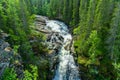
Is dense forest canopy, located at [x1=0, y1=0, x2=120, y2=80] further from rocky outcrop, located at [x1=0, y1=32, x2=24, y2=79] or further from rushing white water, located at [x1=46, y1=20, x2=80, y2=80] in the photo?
rocky outcrop, located at [x1=0, y1=32, x2=24, y2=79]

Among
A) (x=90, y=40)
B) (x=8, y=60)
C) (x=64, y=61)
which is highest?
(x=8, y=60)

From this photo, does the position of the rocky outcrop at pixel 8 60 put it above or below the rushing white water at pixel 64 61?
above

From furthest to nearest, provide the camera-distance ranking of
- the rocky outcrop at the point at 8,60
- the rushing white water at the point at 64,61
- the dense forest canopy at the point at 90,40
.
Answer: the rushing white water at the point at 64,61 < the dense forest canopy at the point at 90,40 < the rocky outcrop at the point at 8,60

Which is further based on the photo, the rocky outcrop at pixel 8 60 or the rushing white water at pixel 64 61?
the rushing white water at pixel 64 61

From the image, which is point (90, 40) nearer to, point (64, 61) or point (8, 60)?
point (64, 61)

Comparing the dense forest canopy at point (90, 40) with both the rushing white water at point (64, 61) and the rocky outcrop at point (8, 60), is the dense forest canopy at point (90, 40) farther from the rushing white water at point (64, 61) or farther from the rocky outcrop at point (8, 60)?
the rocky outcrop at point (8, 60)

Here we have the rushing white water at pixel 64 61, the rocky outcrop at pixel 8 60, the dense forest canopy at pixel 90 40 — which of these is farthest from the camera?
the rushing white water at pixel 64 61

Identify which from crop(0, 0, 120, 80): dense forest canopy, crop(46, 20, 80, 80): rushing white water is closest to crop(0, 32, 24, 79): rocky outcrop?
crop(0, 0, 120, 80): dense forest canopy

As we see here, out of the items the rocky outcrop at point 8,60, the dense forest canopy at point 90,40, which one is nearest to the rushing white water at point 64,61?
the dense forest canopy at point 90,40

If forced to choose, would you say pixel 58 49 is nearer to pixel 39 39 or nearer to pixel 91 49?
pixel 39 39

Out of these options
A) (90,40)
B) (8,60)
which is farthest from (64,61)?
(8,60)

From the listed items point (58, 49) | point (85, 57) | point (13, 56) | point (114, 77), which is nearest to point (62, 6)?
point (58, 49)
